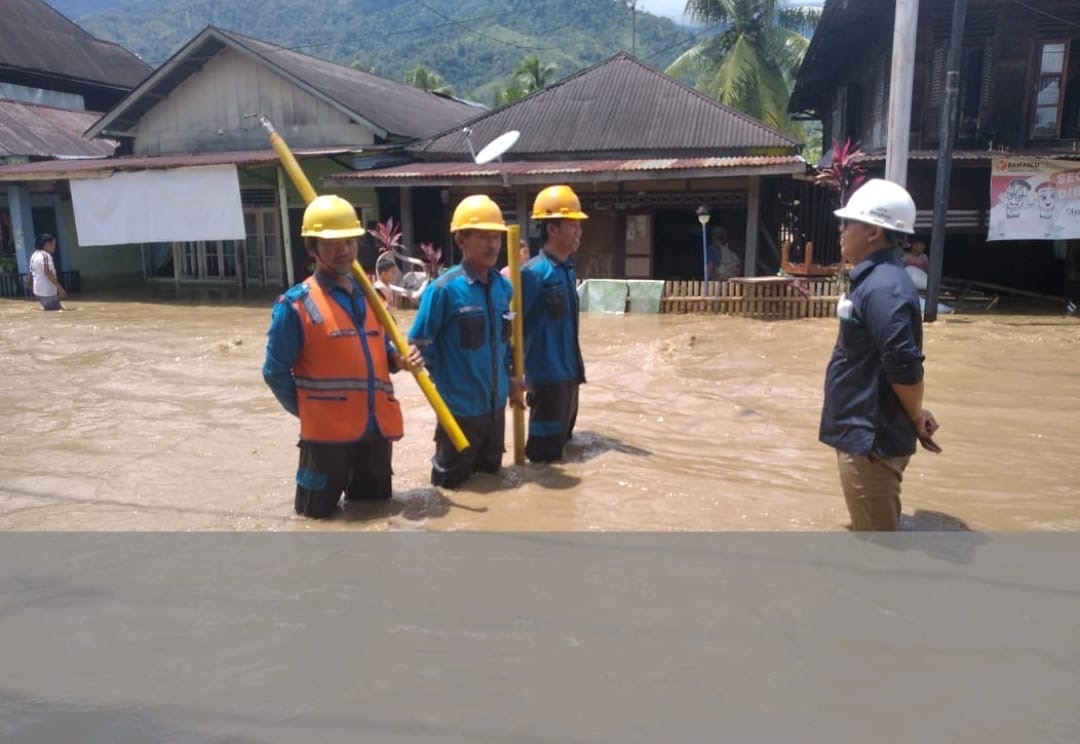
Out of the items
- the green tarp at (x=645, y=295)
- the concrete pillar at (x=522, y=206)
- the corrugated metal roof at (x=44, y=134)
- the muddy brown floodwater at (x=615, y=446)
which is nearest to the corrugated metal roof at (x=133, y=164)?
the corrugated metal roof at (x=44, y=134)

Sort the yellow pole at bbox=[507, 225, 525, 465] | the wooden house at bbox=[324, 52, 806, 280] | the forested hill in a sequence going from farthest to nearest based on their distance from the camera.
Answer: the forested hill, the wooden house at bbox=[324, 52, 806, 280], the yellow pole at bbox=[507, 225, 525, 465]

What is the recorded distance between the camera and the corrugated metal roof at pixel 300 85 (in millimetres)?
17750

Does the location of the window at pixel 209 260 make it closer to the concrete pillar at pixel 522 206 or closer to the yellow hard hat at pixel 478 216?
the concrete pillar at pixel 522 206

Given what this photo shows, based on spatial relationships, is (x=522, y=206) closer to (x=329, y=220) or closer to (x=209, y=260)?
(x=209, y=260)

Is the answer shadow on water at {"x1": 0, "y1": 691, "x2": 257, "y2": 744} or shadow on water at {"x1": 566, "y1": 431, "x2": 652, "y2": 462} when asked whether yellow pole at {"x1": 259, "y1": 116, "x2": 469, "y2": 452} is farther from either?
shadow on water at {"x1": 0, "y1": 691, "x2": 257, "y2": 744}

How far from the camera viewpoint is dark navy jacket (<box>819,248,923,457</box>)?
2992 millimetres

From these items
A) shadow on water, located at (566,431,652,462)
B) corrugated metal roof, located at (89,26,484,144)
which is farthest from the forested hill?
shadow on water, located at (566,431,652,462)

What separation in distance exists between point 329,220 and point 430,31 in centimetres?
7643

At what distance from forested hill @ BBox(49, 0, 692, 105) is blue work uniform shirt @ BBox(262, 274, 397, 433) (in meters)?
59.0

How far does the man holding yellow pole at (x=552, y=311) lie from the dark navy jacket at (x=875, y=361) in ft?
6.20

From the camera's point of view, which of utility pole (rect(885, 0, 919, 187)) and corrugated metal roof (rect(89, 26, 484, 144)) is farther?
corrugated metal roof (rect(89, 26, 484, 144))

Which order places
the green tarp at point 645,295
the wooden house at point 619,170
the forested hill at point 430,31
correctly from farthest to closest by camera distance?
the forested hill at point 430,31 → the wooden house at point 619,170 → the green tarp at point 645,295

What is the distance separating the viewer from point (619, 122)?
1669 centimetres

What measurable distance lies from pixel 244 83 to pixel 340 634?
742 inches
